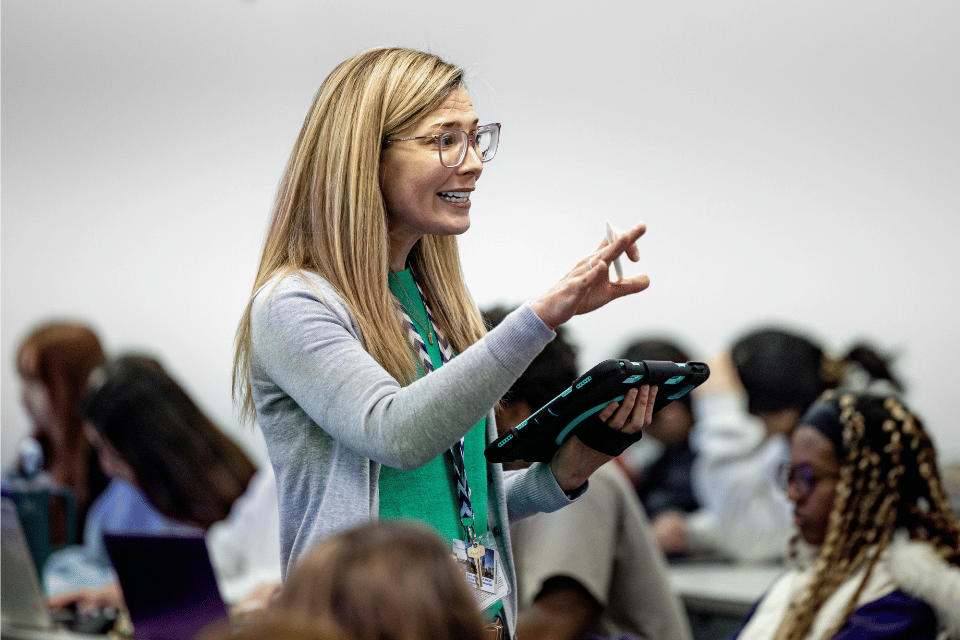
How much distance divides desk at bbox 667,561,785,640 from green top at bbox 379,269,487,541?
179 centimetres

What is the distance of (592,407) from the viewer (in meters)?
1.16

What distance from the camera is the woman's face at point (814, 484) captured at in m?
2.19

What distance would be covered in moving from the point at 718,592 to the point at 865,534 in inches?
43.1

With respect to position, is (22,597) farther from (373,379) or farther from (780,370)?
Answer: (780,370)

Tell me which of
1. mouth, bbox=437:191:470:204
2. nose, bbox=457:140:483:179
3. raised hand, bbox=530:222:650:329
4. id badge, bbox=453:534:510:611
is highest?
nose, bbox=457:140:483:179

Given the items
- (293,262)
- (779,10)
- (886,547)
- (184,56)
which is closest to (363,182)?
A: (293,262)

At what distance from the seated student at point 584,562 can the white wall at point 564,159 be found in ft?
2.46

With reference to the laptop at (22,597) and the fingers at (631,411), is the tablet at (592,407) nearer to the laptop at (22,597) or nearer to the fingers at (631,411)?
the fingers at (631,411)

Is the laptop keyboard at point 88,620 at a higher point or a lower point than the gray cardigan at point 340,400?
lower

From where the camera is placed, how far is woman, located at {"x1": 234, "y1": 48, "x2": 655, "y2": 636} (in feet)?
3.33

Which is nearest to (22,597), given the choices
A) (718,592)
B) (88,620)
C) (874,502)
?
(88,620)

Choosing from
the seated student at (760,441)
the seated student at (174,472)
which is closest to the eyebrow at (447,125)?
the seated student at (174,472)

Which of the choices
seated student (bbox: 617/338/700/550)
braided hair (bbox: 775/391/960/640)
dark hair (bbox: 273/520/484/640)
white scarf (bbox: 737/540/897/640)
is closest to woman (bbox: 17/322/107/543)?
seated student (bbox: 617/338/700/550)

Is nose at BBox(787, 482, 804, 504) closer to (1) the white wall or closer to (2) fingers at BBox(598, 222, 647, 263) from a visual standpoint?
(1) the white wall
